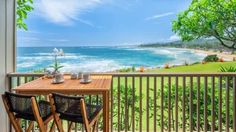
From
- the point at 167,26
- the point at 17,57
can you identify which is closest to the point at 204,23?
the point at 167,26

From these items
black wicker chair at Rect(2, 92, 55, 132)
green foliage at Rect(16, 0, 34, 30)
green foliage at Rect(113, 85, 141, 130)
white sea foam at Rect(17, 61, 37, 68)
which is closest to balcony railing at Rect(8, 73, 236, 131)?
green foliage at Rect(113, 85, 141, 130)

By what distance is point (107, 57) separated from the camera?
4.10m

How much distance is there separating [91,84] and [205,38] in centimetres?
218

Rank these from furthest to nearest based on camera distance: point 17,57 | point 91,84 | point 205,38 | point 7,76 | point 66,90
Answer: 1. point 205,38
2. point 17,57
3. point 7,76
4. point 91,84
5. point 66,90

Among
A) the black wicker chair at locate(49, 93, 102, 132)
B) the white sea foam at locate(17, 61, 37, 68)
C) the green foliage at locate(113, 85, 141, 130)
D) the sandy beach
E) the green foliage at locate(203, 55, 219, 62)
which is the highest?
the sandy beach

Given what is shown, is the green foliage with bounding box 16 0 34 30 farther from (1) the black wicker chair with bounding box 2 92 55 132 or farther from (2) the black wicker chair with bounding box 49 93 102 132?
(2) the black wicker chair with bounding box 49 93 102 132

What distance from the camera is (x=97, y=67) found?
13.4 feet

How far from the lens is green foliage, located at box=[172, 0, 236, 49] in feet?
12.7

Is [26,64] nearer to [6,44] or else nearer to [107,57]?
[6,44]

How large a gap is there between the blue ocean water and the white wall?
0.46m

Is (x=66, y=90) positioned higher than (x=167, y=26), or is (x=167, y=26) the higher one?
(x=167, y=26)

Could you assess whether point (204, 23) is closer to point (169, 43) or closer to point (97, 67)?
point (169, 43)

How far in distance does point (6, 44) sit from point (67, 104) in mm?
1668

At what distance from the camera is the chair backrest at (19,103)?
7.57 feet
